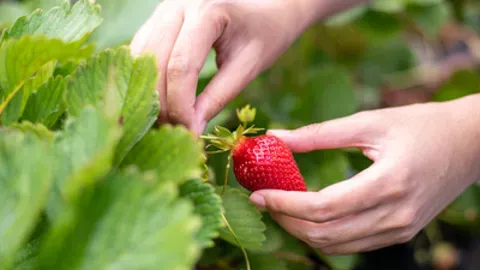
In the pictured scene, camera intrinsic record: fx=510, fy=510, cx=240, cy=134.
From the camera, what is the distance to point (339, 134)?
518 mm

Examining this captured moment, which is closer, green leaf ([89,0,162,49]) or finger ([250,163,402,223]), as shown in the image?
finger ([250,163,402,223])

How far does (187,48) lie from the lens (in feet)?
1.57

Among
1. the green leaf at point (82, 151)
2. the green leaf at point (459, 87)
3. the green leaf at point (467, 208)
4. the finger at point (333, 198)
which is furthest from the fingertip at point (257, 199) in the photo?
the green leaf at point (459, 87)

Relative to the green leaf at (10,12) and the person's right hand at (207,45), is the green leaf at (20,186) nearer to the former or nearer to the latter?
the person's right hand at (207,45)

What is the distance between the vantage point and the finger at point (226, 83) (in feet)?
1.64

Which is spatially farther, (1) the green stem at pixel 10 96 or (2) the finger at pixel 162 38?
(2) the finger at pixel 162 38

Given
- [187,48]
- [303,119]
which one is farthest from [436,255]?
[187,48]

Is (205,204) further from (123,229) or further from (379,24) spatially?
(379,24)

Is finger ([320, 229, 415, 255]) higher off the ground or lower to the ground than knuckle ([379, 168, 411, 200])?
lower

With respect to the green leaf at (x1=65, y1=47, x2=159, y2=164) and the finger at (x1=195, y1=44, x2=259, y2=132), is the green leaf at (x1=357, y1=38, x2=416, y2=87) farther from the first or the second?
the green leaf at (x1=65, y1=47, x2=159, y2=164)

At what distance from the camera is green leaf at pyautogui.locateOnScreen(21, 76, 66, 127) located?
374 mm

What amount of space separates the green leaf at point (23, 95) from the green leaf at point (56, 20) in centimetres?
3

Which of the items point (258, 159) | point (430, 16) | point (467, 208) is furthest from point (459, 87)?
point (258, 159)

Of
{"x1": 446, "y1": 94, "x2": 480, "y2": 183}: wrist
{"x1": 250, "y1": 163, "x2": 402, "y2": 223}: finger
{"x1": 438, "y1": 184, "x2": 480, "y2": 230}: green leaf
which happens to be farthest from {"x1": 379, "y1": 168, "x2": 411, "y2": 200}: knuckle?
{"x1": 438, "y1": 184, "x2": 480, "y2": 230}: green leaf
